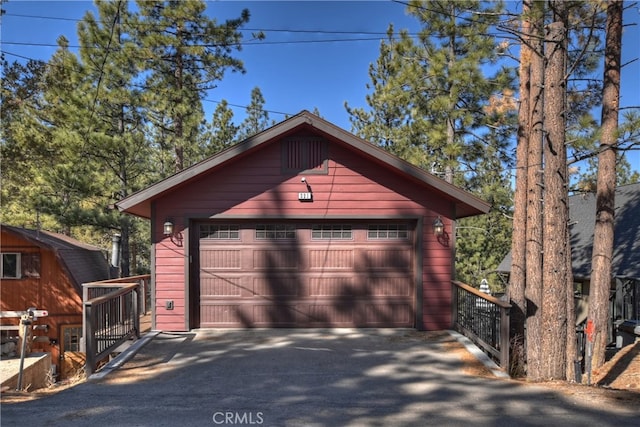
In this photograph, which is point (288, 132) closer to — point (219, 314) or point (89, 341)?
point (219, 314)

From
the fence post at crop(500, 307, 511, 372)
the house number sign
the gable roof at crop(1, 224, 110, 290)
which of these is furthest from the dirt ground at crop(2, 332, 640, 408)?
the gable roof at crop(1, 224, 110, 290)

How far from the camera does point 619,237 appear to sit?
11219mm

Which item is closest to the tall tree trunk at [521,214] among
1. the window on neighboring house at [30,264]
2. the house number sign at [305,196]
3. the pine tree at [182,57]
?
the house number sign at [305,196]

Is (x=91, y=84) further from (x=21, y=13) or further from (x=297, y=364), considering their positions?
(x=297, y=364)

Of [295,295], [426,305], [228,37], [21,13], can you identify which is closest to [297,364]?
[295,295]

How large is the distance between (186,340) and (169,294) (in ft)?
3.20

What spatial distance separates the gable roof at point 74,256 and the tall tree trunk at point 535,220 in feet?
39.8

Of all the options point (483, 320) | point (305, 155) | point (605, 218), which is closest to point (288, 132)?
point (305, 155)

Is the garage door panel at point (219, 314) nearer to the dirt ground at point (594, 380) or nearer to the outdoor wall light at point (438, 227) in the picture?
the dirt ground at point (594, 380)

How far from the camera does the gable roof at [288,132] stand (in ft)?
21.0

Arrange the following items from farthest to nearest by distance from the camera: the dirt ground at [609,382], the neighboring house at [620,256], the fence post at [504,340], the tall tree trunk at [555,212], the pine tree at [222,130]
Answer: the pine tree at [222,130]
the neighboring house at [620,256]
the tall tree trunk at [555,212]
the fence post at [504,340]
the dirt ground at [609,382]

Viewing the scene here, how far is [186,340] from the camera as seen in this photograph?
6.19 metres

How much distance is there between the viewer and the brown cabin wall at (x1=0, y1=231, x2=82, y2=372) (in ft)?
37.6

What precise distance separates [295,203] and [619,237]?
10.4 metres
